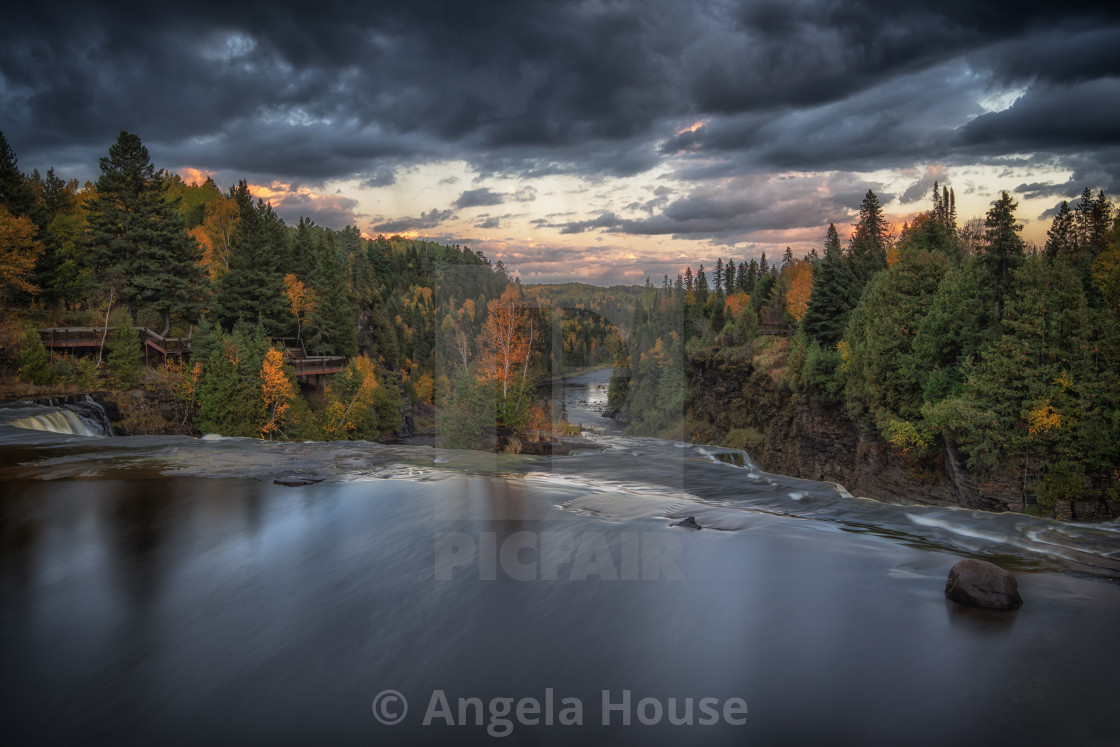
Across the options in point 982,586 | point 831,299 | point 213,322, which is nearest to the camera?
point 982,586

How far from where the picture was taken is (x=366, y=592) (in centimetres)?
1068

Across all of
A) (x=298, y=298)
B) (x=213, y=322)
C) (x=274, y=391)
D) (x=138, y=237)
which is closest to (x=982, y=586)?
(x=274, y=391)

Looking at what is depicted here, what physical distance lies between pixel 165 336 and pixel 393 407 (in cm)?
2440

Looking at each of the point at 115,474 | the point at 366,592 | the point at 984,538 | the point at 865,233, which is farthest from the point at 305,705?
the point at 865,233

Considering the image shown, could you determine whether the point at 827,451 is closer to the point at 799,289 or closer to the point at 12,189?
the point at 799,289

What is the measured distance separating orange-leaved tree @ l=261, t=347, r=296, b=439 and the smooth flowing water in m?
23.7

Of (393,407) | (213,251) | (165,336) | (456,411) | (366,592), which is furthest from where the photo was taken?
(213,251)

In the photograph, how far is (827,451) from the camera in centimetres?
4825

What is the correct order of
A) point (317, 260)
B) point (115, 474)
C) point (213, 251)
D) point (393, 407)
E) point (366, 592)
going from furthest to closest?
point (213, 251) → point (317, 260) → point (393, 407) → point (115, 474) → point (366, 592)

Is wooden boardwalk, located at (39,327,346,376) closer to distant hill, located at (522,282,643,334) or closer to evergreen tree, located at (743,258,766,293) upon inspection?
distant hill, located at (522,282,643,334)

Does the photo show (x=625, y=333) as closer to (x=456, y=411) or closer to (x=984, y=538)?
(x=456, y=411)

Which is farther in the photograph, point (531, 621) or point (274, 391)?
point (274, 391)

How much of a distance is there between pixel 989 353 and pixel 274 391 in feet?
137

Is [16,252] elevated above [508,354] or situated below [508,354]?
above
